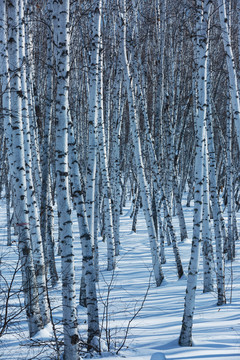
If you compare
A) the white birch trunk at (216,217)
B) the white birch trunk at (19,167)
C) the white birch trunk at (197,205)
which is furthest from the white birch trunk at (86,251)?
the white birch trunk at (216,217)

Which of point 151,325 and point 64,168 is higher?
point 64,168

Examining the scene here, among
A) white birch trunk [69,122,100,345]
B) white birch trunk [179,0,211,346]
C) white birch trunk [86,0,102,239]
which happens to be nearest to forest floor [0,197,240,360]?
white birch trunk [69,122,100,345]

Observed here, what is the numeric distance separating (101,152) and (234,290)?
4.45 metres

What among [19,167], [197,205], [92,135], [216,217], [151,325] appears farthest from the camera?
[216,217]

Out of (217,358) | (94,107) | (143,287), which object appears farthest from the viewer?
(143,287)

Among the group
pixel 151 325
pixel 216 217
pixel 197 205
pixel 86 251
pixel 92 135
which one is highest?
pixel 92 135

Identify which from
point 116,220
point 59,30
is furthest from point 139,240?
point 59,30

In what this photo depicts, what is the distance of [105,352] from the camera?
171 inches

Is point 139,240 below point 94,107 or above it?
below

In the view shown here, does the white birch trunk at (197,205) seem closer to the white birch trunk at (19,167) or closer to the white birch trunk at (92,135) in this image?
the white birch trunk at (92,135)

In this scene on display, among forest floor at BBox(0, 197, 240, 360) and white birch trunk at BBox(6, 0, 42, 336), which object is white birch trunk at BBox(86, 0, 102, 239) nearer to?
white birch trunk at BBox(6, 0, 42, 336)

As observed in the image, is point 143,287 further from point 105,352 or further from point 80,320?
point 105,352

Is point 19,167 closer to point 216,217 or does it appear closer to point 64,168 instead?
point 64,168

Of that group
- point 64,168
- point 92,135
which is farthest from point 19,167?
point 64,168
